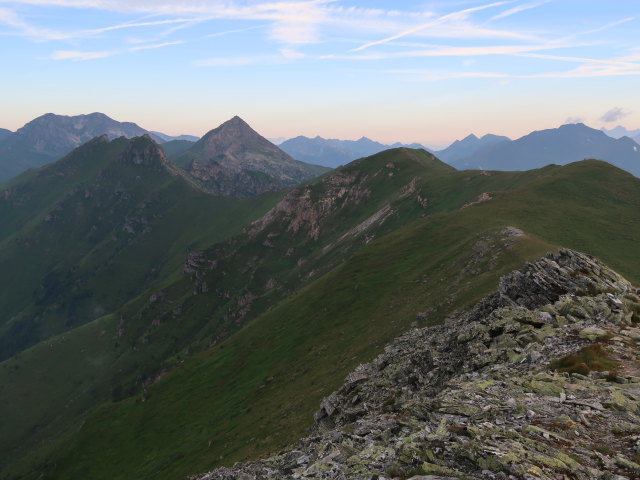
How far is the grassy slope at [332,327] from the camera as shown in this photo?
7500 centimetres

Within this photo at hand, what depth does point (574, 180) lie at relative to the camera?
459 ft

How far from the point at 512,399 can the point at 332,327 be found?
79744mm

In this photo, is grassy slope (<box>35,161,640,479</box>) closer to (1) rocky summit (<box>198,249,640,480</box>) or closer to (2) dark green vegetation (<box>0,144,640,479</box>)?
(2) dark green vegetation (<box>0,144,640,479</box>)

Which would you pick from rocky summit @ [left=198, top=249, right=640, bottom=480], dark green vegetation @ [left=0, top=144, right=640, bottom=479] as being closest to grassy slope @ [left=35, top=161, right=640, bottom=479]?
dark green vegetation @ [left=0, top=144, right=640, bottom=479]

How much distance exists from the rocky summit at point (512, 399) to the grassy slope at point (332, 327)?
22.0m

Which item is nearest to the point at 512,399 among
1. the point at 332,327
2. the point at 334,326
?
the point at 334,326

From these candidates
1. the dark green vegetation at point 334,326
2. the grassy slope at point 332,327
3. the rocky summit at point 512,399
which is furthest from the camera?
the grassy slope at point 332,327

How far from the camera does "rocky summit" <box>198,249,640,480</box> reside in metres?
17.9

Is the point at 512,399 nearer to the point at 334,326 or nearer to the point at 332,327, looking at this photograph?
the point at 334,326

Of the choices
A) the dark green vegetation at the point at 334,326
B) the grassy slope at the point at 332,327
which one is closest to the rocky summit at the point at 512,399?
the dark green vegetation at the point at 334,326

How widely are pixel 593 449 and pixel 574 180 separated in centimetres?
14733

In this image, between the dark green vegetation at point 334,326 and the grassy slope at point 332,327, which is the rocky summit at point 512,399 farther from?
the grassy slope at point 332,327

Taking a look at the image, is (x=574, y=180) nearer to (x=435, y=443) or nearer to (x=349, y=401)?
(x=349, y=401)

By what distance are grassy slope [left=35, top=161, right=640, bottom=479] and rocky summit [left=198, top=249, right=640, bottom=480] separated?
22.0 metres
